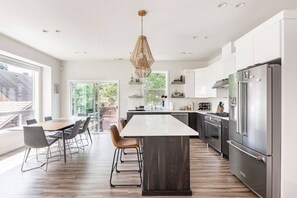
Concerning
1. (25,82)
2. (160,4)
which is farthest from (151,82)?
(160,4)

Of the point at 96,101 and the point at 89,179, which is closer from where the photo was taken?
the point at 89,179

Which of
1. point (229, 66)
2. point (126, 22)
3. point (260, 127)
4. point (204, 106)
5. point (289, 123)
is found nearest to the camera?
point (289, 123)

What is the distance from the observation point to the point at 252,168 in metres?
2.63

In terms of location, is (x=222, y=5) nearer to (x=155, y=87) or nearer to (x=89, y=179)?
(x=89, y=179)

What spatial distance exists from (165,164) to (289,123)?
1.54m

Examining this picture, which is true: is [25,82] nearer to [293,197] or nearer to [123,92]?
[123,92]

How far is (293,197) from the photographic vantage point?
233 centimetres

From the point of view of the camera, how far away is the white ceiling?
117 inches

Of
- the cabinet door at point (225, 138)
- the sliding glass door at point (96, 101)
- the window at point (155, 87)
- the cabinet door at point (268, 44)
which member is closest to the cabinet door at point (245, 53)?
the cabinet door at point (268, 44)

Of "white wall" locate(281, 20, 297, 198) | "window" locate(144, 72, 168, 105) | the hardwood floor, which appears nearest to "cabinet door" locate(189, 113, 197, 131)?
"window" locate(144, 72, 168, 105)

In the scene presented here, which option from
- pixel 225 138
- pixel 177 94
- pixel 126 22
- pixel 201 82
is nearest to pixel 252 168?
pixel 225 138

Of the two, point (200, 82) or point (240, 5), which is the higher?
point (240, 5)

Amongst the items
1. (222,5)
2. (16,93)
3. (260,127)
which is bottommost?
(260,127)

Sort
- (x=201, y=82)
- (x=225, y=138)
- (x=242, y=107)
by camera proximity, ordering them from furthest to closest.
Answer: (x=201, y=82), (x=225, y=138), (x=242, y=107)
